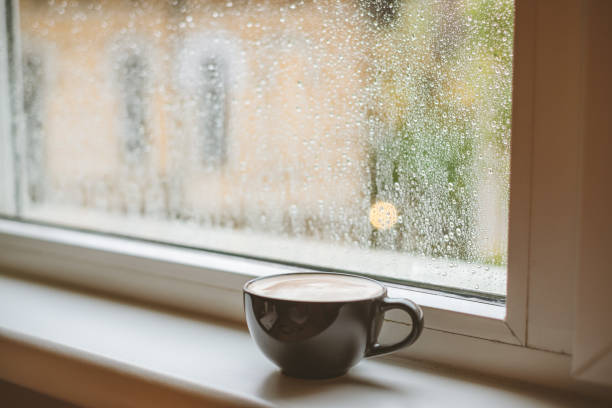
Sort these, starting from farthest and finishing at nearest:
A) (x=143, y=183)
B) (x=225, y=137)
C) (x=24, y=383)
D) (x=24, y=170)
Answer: (x=24, y=170) → (x=143, y=183) → (x=225, y=137) → (x=24, y=383)

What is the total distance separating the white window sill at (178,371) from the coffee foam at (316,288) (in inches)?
3.4

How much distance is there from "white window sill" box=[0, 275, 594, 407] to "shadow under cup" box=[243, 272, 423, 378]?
0.03 m

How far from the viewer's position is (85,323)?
2.16ft

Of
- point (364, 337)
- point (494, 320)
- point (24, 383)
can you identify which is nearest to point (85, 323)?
point (24, 383)

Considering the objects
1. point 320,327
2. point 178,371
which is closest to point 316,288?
point 320,327

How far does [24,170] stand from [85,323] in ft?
1.53

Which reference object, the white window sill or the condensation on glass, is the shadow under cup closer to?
the white window sill

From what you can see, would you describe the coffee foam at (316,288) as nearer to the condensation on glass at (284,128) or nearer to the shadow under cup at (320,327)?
the shadow under cup at (320,327)

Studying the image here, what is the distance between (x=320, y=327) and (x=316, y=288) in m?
0.06

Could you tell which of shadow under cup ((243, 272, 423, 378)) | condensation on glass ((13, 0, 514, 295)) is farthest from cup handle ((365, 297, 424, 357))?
condensation on glass ((13, 0, 514, 295))

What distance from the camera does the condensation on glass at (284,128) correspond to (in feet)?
1.76

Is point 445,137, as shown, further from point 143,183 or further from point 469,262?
point 143,183

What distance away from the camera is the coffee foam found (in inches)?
18.7

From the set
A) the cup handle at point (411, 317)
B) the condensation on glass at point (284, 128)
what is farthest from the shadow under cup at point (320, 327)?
the condensation on glass at point (284, 128)
